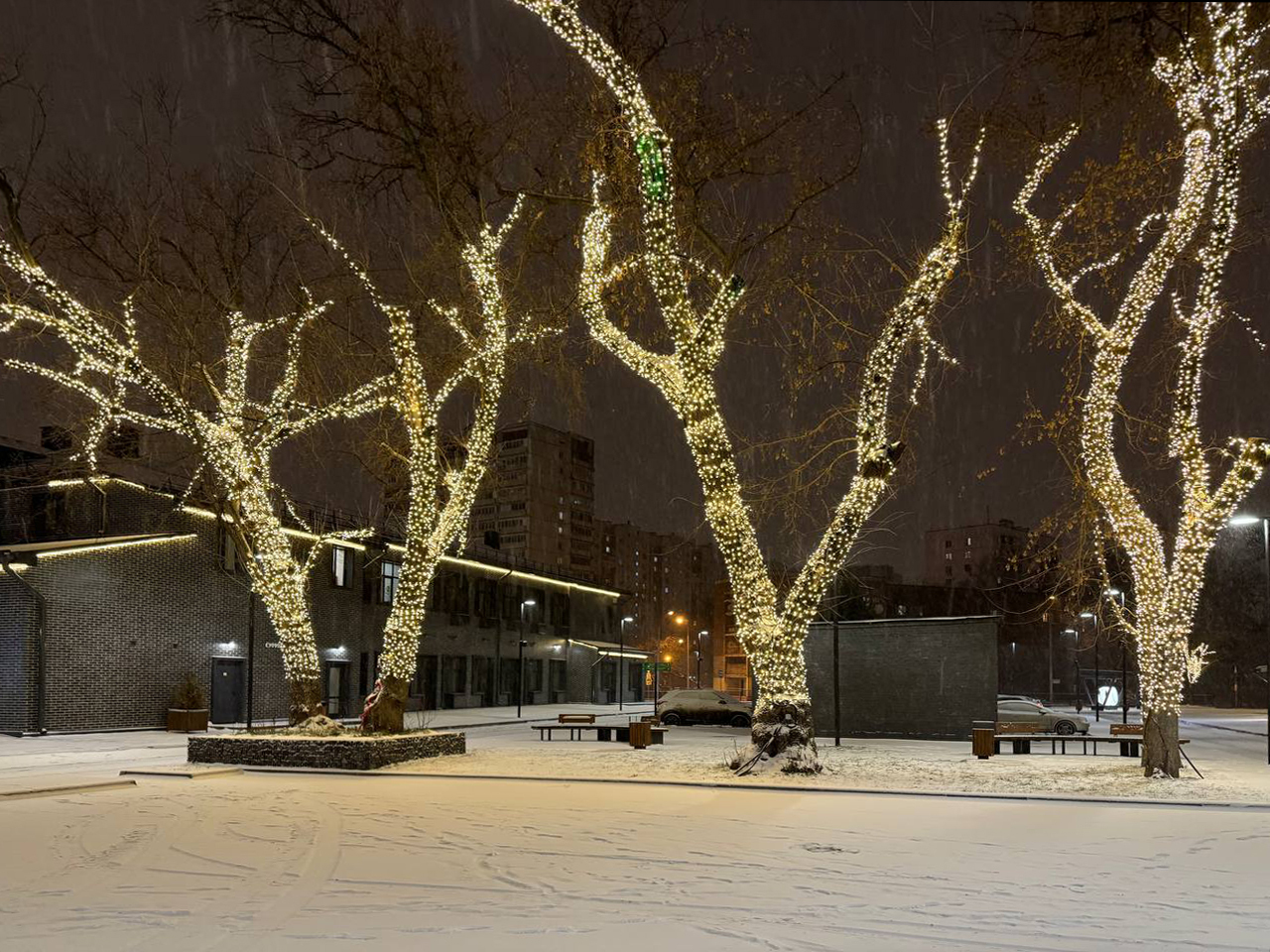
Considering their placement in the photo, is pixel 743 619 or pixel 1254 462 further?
pixel 743 619

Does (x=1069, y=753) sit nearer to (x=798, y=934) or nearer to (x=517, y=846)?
(x=517, y=846)

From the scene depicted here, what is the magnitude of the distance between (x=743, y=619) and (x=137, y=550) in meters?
20.2

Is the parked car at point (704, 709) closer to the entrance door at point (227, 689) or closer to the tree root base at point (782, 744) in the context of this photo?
the entrance door at point (227, 689)

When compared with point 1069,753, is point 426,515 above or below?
above

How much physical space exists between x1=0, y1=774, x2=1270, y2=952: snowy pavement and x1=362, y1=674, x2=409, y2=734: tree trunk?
6.26 m

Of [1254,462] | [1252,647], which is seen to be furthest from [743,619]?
[1252,647]

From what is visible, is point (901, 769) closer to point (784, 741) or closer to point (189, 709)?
point (784, 741)

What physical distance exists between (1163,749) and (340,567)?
101ft

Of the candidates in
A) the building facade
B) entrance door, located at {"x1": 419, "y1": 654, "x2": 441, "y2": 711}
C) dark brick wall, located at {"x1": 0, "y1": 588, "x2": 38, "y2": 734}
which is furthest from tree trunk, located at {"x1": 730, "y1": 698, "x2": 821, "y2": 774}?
the building facade

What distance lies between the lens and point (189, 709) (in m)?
32.0

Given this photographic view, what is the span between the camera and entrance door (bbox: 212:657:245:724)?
1380 inches

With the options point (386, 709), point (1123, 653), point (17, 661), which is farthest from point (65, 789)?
point (1123, 653)

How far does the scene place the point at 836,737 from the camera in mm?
26594

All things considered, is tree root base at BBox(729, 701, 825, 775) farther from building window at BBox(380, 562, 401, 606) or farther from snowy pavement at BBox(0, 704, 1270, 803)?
building window at BBox(380, 562, 401, 606)
